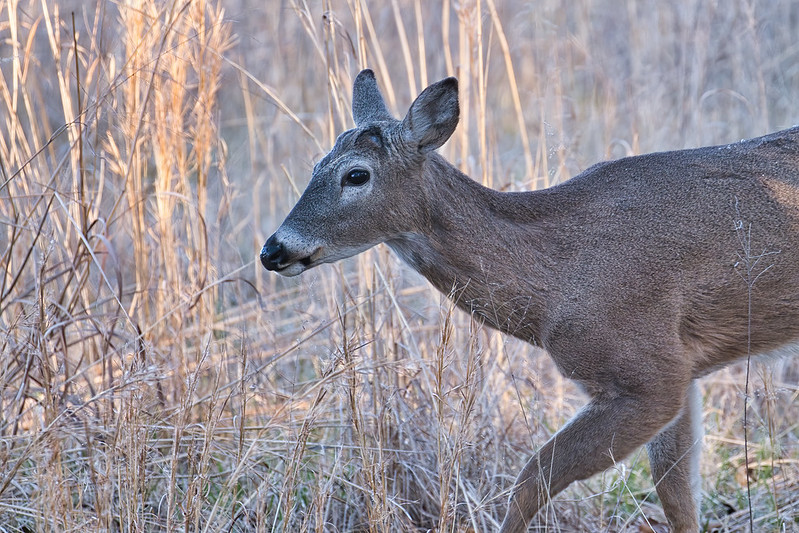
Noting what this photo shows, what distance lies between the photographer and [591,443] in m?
3.58

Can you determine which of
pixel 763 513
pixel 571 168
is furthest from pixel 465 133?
pixel 763 513

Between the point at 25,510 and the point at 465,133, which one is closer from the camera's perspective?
the point at 25,510

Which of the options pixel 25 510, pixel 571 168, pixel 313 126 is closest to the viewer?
pixel 25 510

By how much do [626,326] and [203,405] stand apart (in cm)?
193

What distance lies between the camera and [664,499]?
155 inches

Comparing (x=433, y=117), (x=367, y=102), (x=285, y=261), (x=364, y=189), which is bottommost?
(x=285, y=261)

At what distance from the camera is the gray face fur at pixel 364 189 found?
12.0 ft

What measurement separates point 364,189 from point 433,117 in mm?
370

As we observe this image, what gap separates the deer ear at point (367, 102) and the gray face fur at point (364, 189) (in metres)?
0.22

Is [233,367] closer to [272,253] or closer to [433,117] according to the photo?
[272,253]

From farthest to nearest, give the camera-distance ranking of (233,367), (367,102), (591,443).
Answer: (233,367), (367,102), (591,443)

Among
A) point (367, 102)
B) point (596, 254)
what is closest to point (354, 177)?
point (367, 102)

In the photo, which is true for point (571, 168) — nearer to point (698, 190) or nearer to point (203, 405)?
point (698, 190)

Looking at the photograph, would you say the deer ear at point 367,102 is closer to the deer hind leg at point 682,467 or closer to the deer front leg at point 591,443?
the deer front leg at point 591,443
